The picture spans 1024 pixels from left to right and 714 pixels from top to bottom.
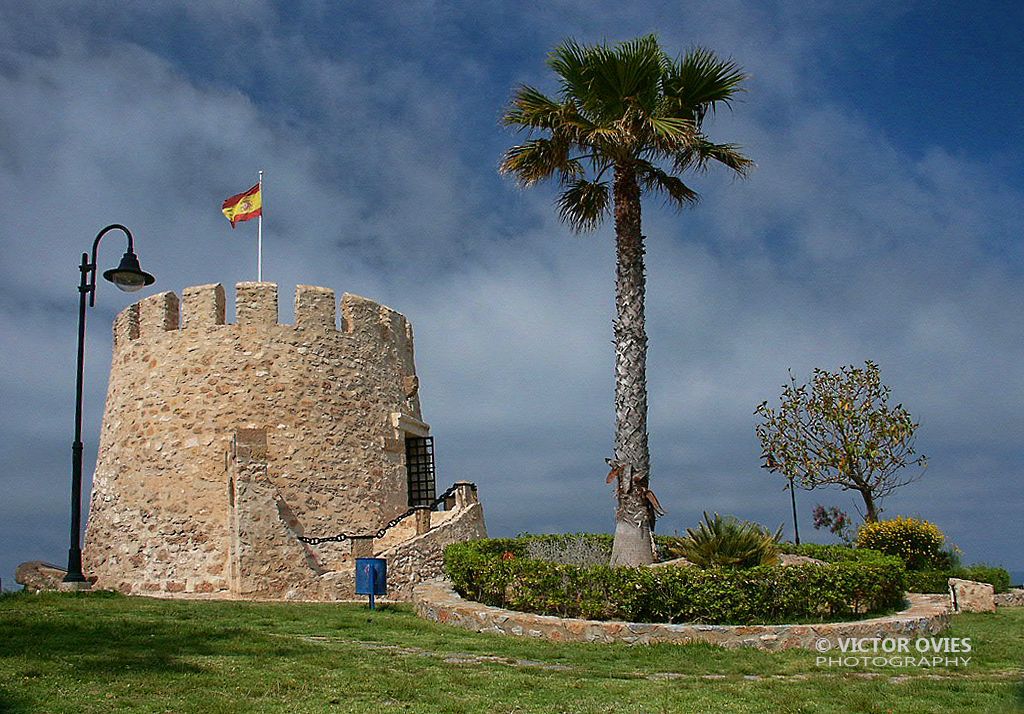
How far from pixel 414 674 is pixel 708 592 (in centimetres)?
455

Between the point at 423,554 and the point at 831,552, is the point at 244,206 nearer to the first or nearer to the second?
the point at 423,554

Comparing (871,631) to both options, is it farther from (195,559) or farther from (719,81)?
(195,559)

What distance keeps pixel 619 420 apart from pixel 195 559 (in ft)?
34.5

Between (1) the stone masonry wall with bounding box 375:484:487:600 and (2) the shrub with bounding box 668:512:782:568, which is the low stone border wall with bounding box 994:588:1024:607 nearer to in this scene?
(2) the shrub with bounding box 668:512:782:568

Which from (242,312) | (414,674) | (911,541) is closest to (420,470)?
(242,312)

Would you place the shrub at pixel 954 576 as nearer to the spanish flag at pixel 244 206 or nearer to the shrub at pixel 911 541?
the shrub at pixel 911 541

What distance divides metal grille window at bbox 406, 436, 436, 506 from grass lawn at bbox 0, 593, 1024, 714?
35.8 feet

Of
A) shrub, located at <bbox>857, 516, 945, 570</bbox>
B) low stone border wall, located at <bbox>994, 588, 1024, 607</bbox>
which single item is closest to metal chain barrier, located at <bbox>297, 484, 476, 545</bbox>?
shrub, located at <bbox>857, 516, 945, 570</bbox>

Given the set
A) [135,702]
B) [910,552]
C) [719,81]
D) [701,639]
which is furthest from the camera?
[910,552]

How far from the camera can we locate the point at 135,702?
6777mm

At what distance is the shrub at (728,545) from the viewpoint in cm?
1322

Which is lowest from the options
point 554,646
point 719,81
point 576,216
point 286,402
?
point 554,646

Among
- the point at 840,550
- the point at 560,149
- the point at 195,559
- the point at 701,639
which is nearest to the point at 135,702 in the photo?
the point at 701,639

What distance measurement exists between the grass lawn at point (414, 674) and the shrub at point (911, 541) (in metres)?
8.49
